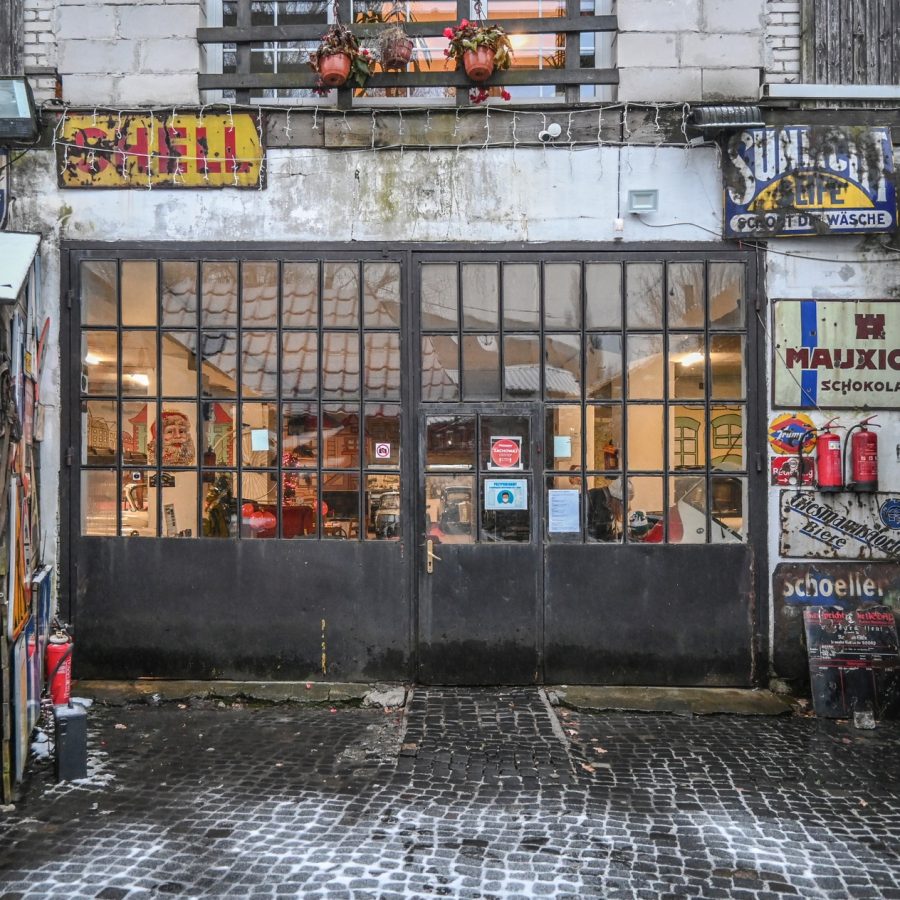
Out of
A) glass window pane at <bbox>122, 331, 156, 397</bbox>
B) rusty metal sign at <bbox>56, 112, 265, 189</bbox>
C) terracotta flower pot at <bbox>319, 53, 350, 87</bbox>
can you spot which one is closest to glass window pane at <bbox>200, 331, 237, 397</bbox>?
glass window pane at <bbox>122, 331, 156, 397</bbox>

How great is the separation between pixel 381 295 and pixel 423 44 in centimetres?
231

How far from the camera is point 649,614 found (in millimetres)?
6789

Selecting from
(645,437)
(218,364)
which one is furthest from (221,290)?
(645,437)

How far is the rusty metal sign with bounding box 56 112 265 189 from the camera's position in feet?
22.5

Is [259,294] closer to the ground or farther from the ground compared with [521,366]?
farther from the ground

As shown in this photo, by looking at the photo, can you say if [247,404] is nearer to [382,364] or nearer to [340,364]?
[340,364]

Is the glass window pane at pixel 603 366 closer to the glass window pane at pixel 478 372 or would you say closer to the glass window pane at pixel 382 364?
the glass window pane at pixel 478 372

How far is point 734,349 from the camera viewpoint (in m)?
6.88

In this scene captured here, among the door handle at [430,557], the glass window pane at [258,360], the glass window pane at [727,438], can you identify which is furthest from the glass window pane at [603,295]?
the glass window pane at [258,360]

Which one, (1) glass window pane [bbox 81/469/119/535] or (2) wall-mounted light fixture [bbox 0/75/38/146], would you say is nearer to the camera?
(2) wall-mounted light fixture [bbox 0/75/38/146]

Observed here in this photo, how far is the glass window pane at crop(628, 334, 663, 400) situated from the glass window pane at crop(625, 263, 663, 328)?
0.48 feet

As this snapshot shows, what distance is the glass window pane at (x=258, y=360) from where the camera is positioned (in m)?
6.92

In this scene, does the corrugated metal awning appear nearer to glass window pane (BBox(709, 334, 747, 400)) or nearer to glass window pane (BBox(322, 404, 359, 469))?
glass window pane (BBox(322, 404, 359, 469))

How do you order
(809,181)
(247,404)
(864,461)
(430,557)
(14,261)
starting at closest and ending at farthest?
(14,261), (864,461), (809,181), (430,557), (247,404)
